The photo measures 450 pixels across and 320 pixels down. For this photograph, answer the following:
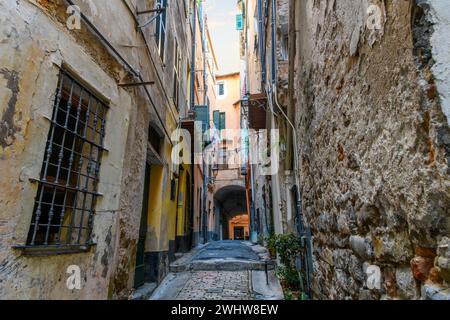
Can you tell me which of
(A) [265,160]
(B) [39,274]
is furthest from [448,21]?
(A) [265,160]

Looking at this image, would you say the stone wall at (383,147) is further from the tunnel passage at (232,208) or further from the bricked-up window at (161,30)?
the tunnel passage at (232,208)

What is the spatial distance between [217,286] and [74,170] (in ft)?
11.2

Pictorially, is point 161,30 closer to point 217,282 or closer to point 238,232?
point 217,282

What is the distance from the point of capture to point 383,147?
1719 millimetres

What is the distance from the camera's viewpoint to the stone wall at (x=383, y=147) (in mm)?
1251

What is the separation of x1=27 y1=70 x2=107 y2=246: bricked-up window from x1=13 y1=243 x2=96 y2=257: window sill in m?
0.06

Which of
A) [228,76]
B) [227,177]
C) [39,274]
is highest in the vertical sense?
[228,76]

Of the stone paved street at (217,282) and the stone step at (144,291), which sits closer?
the stone step at (144,291)

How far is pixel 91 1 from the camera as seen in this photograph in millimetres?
3127

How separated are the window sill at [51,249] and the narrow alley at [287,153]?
14mm

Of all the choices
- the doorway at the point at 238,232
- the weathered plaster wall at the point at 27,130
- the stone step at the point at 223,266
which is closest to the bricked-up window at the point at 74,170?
the weathered plaster wall at the point at 27,130
